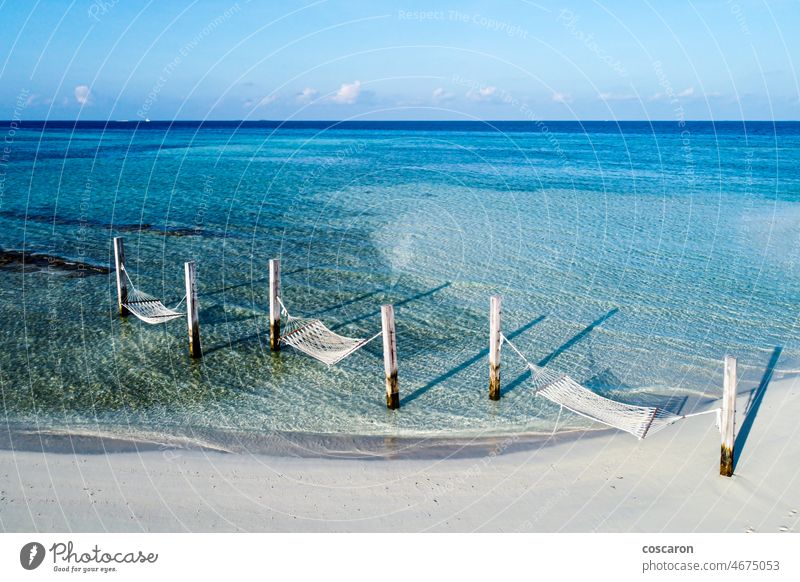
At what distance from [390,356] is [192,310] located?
5015mm

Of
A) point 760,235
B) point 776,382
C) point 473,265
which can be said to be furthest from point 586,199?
point 776,382

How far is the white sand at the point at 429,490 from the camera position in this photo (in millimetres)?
9031

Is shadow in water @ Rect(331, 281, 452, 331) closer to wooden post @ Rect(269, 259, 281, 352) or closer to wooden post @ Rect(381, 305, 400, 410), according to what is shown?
wooden post @ Rect(269, 259, 281, 352)

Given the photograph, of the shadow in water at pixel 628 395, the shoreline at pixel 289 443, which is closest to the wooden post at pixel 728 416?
the shoreline at pixel 289 443

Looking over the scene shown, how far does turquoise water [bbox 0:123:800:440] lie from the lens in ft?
41.6

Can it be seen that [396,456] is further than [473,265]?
No

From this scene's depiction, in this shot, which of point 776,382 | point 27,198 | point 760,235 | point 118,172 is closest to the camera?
point 776,382

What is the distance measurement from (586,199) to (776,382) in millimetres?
24307

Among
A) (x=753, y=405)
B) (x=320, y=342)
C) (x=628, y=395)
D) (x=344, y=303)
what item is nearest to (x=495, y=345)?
(x=628, y=395)

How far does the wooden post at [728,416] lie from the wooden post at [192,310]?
33.8 ft

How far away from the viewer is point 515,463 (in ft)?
34.8

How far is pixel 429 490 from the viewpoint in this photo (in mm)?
9836

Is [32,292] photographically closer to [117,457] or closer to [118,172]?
[117,457]

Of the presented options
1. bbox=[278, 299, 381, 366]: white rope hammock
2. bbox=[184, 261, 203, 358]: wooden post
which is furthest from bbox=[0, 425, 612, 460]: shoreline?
bbox=[184, 261, 203, 358]: wooden post
